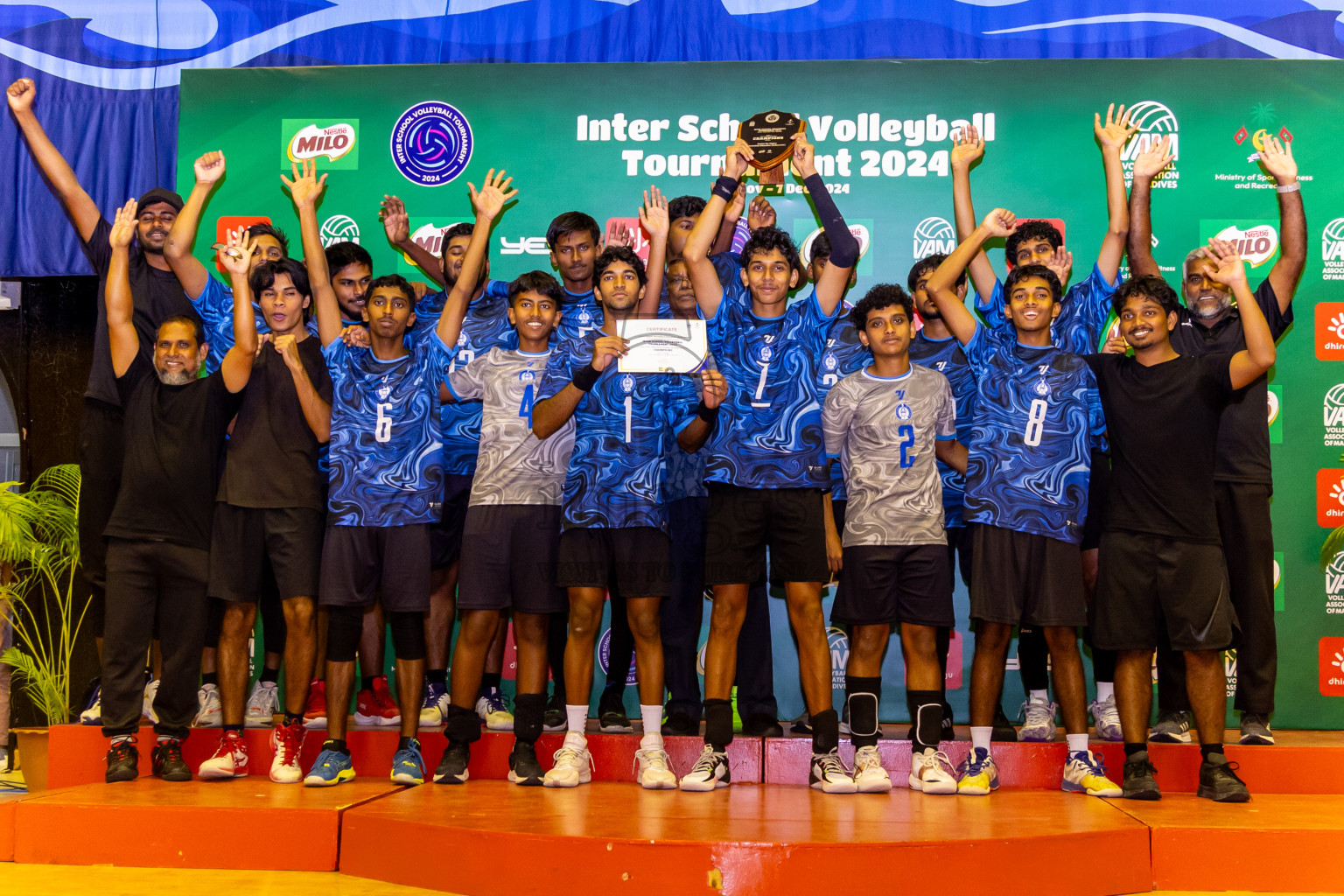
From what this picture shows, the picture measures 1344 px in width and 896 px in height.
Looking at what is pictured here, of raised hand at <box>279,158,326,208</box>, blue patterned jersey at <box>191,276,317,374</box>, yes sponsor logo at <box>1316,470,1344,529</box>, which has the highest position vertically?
raised hand at <box>279,158,326,208</box>

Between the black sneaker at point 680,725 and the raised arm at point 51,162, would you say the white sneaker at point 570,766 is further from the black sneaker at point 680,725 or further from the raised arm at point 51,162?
the raised arm at point 51,162

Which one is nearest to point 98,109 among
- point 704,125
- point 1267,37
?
point 704,125

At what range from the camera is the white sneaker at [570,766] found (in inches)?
162

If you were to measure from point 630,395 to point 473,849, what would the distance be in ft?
5.95

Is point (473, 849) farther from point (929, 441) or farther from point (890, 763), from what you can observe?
point (929, 441)

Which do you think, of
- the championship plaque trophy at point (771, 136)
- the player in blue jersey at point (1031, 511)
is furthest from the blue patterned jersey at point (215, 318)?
the player in blue jersey at point (1031, 511)

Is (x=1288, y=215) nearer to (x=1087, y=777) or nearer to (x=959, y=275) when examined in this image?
(x=959, y=275)

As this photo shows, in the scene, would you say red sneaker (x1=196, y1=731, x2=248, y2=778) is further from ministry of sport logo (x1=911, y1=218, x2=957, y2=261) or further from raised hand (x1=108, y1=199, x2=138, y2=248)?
ministry of sport logo (x1=911, y1=218, x2=957, y2=261)

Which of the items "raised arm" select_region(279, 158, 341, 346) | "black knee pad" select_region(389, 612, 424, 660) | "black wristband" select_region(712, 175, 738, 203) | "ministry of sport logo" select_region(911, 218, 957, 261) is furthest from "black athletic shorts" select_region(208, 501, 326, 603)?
"ministry of sport logo" select_region(911, 218, 957, 261)

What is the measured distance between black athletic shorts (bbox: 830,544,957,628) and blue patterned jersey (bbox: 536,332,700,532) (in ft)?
2.70

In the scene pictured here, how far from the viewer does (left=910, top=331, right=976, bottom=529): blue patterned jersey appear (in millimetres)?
4770

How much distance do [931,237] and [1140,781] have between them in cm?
297

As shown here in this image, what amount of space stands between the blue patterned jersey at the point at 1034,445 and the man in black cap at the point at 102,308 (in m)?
3.62

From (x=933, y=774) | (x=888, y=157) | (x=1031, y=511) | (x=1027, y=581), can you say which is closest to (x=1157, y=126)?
(x=888, y=157)
